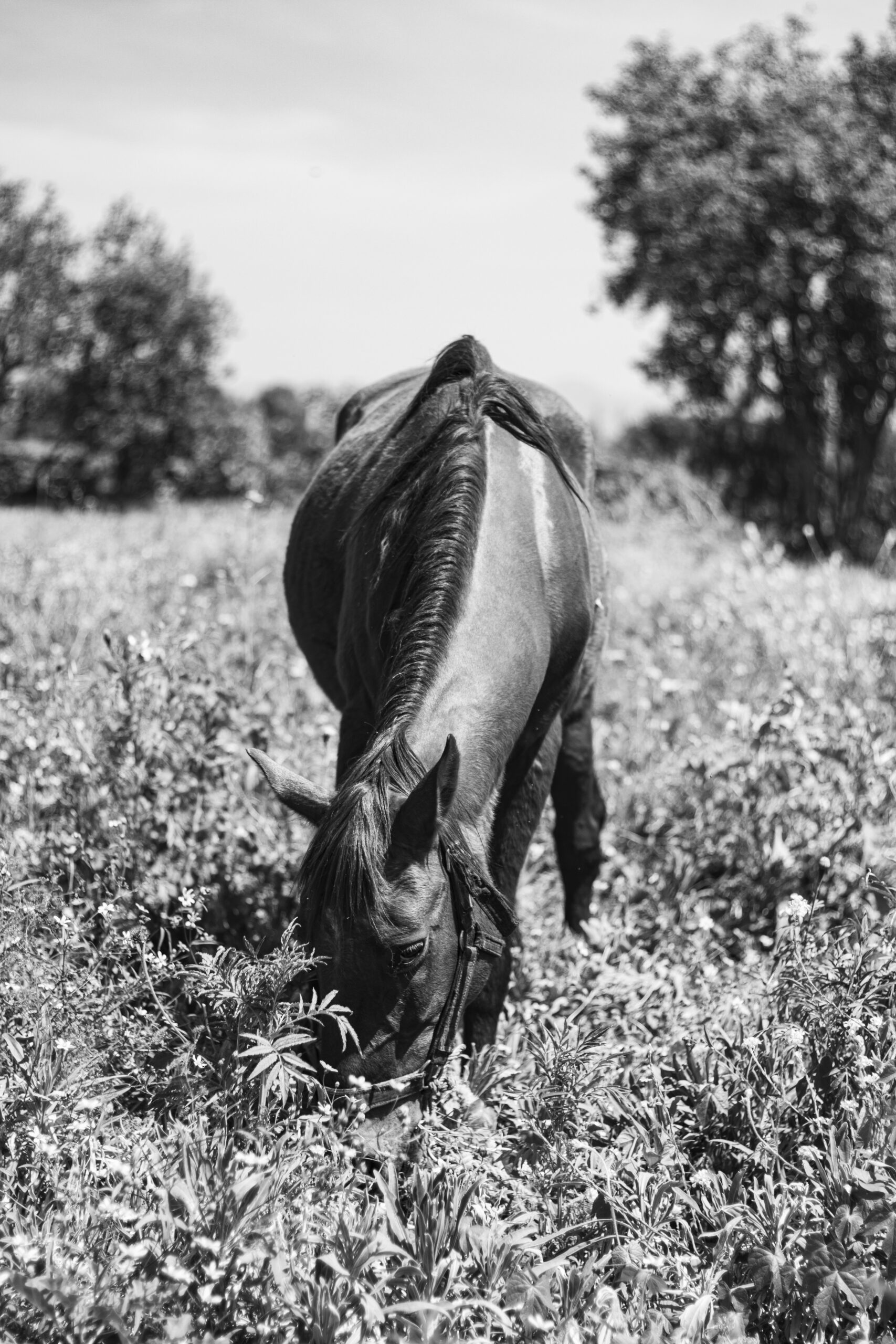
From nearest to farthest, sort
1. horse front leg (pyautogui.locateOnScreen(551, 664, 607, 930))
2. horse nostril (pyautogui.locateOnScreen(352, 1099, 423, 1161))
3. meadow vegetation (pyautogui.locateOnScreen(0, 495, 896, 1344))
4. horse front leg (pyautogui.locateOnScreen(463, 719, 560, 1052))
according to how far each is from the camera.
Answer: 1. meadow vegetation (pyautogui.locateOnScreen(0, 495, 896, 1344))
2. horse nostril (pyautogui.locateOnScreen(352, 1099, 423, 1161))
3. horse front leg (pyautogui.locateOnScreen(463, 719, 560, 1052))
4. horse front leg (pyautogui.locateOnScreen(551, 664, 607, 930))

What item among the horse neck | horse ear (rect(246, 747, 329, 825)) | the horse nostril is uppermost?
the horse neck

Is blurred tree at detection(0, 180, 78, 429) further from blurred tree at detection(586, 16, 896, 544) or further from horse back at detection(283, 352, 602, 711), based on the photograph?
horse back at detection(283, 352, 602, 711)

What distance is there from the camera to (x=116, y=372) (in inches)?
917

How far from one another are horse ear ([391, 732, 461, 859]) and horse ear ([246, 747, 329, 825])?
0.26 meters

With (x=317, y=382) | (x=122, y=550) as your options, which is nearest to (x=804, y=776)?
(x=122, y=550)

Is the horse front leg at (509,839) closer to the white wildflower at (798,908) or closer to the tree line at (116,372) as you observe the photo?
the white wildflower at (798,908)

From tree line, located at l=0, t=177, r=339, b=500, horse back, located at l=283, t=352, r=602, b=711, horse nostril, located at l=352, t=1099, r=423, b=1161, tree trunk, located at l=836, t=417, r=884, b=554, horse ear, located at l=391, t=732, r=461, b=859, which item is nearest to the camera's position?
horse ear, located at l=391, t=732, r=461, b=859

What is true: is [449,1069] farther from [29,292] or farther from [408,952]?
[29,292]

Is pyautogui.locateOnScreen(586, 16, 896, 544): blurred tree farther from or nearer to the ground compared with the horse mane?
farther from the ground

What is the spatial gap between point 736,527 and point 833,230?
6263 millimetres

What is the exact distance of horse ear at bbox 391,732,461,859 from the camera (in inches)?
88.2

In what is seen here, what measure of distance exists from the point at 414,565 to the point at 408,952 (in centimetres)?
109

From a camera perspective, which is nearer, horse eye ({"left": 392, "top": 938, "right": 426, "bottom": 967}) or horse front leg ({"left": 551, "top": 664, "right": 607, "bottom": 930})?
horse eye ({"left": 392, "top": 938, "right": 426, "bottom": 967})

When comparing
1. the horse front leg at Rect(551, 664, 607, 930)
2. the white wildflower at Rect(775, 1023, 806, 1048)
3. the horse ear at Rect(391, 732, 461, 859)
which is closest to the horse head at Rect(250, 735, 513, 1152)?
the horse ear at Rect(391, 732, 461, 859)
